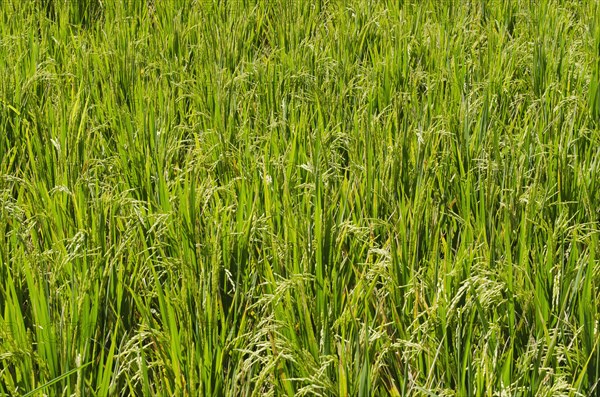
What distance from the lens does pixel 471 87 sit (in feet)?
9.69

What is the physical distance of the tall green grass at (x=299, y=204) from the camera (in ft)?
5.39

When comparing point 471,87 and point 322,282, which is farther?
point 471,87

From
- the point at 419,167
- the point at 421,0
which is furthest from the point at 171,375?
the point at 421,0

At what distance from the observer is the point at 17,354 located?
5.23 ft

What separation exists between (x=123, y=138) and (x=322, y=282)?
2.91ft

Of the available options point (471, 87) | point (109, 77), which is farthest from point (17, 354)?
point (471, 87)

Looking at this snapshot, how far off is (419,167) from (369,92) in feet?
2.00

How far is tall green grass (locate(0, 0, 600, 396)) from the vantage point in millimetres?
1642

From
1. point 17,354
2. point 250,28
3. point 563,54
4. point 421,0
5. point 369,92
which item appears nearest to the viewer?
point 17,354

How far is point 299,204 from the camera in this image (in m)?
2.01

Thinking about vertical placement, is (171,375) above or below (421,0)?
below

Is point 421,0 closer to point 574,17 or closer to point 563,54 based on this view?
point 574,17

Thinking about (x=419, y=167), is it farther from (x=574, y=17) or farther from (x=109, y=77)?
(x=574, y=17)

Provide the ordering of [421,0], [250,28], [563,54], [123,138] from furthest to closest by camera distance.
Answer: [421,0], [250,28], [563,54], [123,138]
